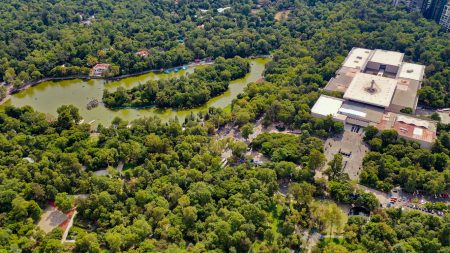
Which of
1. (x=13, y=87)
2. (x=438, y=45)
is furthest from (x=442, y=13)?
(x=13, y=87)

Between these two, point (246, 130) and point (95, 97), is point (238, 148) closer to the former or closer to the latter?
point (246, 130)

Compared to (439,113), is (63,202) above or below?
above

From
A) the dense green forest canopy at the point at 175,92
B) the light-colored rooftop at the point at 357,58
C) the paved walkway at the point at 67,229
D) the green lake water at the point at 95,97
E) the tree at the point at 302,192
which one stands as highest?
the light-colored rooftop at the point at 357,58

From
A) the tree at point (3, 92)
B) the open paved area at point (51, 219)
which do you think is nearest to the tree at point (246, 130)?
the open paved area at point (51, 219)

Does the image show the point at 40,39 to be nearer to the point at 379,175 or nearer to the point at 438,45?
the point at 379,175

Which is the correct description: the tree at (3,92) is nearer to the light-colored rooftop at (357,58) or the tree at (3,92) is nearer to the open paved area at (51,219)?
the open paved area at (51,219)

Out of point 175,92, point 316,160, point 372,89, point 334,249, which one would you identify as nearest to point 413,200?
point 316,160

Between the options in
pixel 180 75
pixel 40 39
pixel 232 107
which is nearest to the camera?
pixel 232 107
